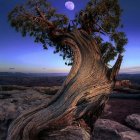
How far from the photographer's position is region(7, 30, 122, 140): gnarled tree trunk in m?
8.30

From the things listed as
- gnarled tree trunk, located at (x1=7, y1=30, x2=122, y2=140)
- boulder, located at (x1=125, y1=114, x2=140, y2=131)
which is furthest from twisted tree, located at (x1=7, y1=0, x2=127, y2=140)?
boulder, located at (x1=125, y1=114, x2=140, y2=131)

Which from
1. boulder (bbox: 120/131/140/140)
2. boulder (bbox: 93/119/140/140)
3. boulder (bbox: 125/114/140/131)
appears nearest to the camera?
boulder (bbox: 93/119/140/140)

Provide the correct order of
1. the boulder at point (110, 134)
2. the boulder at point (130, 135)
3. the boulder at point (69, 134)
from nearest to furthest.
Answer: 1. the boulder at point (69, 134)
2. the boulder at point (110, 134)
3. the boulder at point (130, 135)

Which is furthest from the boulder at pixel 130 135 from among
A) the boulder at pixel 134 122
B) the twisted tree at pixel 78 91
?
the twisted tree at pixel 78 91

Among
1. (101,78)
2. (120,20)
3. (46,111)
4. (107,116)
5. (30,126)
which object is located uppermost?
(120,20)

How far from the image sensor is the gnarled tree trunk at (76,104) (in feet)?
27.2

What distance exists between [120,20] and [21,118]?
6756mm

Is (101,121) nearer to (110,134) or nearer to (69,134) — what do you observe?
(110,134)

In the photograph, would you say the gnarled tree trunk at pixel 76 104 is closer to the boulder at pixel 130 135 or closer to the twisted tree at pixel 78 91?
the twisted tree at pixel 78 91

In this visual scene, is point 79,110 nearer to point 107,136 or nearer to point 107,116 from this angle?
point 107,136

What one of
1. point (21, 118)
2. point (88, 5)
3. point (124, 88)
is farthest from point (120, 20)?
point (124, 88)

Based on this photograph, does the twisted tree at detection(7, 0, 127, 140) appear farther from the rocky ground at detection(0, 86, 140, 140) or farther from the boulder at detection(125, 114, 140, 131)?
the boulder at detection(125, 114, 140, 131)

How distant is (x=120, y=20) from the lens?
449 inches

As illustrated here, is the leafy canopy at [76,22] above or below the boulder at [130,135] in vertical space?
above
